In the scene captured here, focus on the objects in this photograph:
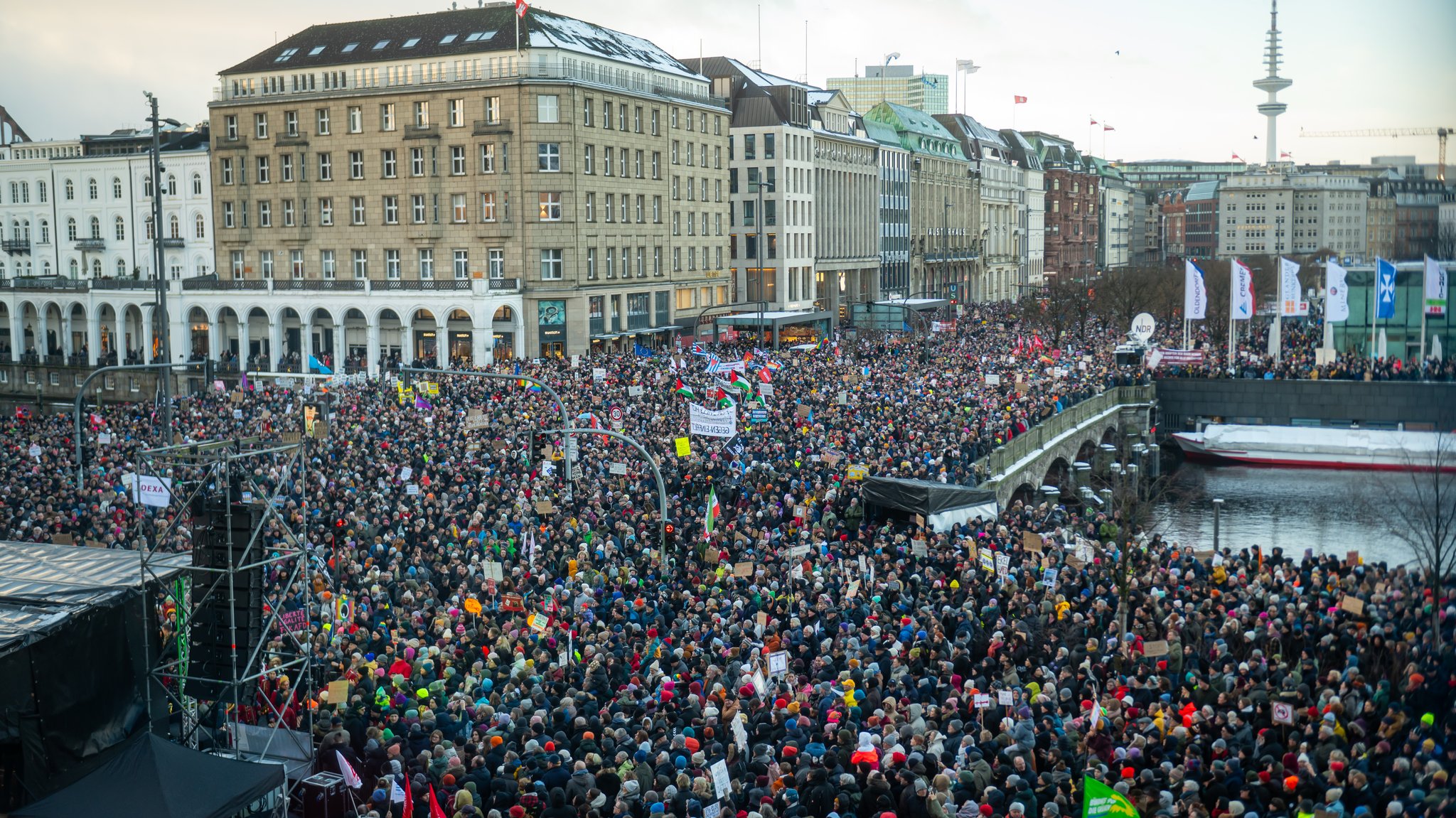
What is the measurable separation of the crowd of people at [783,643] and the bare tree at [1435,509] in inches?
5.1

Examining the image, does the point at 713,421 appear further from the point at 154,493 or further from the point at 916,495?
the point at 154,493

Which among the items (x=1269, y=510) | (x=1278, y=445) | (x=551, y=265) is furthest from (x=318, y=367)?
(x=1278, y=445)

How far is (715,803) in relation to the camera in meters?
12.8

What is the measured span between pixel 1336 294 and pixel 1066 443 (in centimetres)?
1386

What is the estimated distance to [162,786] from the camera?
43.4 feet

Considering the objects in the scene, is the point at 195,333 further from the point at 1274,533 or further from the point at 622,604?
the point at 622,604

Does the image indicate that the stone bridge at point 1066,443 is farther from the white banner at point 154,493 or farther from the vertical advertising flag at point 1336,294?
the white banner at point 154,493

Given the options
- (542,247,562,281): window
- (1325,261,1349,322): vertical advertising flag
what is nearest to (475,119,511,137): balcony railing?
(542,247,562,281): window

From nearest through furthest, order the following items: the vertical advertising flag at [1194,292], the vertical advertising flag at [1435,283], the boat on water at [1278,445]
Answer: the vertical advertising flag at [1435,283] < the boat on water at [1278,445] < the vertical advertising flag at [1194,292]

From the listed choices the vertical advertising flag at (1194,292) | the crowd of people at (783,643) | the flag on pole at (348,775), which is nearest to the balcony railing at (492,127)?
the vertical advertising flag at (1194,292)

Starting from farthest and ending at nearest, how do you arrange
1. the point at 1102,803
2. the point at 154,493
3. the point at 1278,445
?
the point at 1278,445 < the point at 154,493 < the point at 1102,803

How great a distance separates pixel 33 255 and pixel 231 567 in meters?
87.3

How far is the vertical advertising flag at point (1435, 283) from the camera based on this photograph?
19.0 ft

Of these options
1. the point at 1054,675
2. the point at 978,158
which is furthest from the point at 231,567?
the point at 978,158
